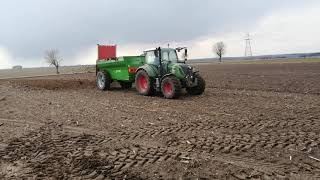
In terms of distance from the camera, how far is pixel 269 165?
22.9 ft

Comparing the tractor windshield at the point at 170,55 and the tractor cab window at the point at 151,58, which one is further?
the tractor cab window at the point at 151,58

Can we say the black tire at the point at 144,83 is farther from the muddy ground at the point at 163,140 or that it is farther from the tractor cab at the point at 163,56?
the muddy ground at the point at 163,140

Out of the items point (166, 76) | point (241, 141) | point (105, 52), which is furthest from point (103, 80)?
point (241, 141)

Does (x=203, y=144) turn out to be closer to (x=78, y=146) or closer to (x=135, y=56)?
(x=78, y=146)

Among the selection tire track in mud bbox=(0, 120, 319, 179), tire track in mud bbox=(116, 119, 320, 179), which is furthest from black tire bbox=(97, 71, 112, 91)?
tire track in mud bbox=(0, 120, 319, 179)

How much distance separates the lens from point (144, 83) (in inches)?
704

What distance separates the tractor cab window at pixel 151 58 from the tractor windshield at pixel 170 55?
385 mm

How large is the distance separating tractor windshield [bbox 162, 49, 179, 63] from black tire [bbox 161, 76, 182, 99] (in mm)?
1090

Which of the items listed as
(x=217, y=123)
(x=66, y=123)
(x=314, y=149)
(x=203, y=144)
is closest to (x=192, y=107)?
(x=217, y=123)

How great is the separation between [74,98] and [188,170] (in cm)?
1056

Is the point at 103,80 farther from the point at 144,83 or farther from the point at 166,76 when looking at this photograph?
the point at 166,76

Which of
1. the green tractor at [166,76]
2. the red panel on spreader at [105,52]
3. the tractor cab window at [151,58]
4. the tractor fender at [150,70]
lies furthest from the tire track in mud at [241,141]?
the red panel on spreader at [105,52]

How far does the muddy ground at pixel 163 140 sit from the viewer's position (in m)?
7.03

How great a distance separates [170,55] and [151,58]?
2.83 feet
